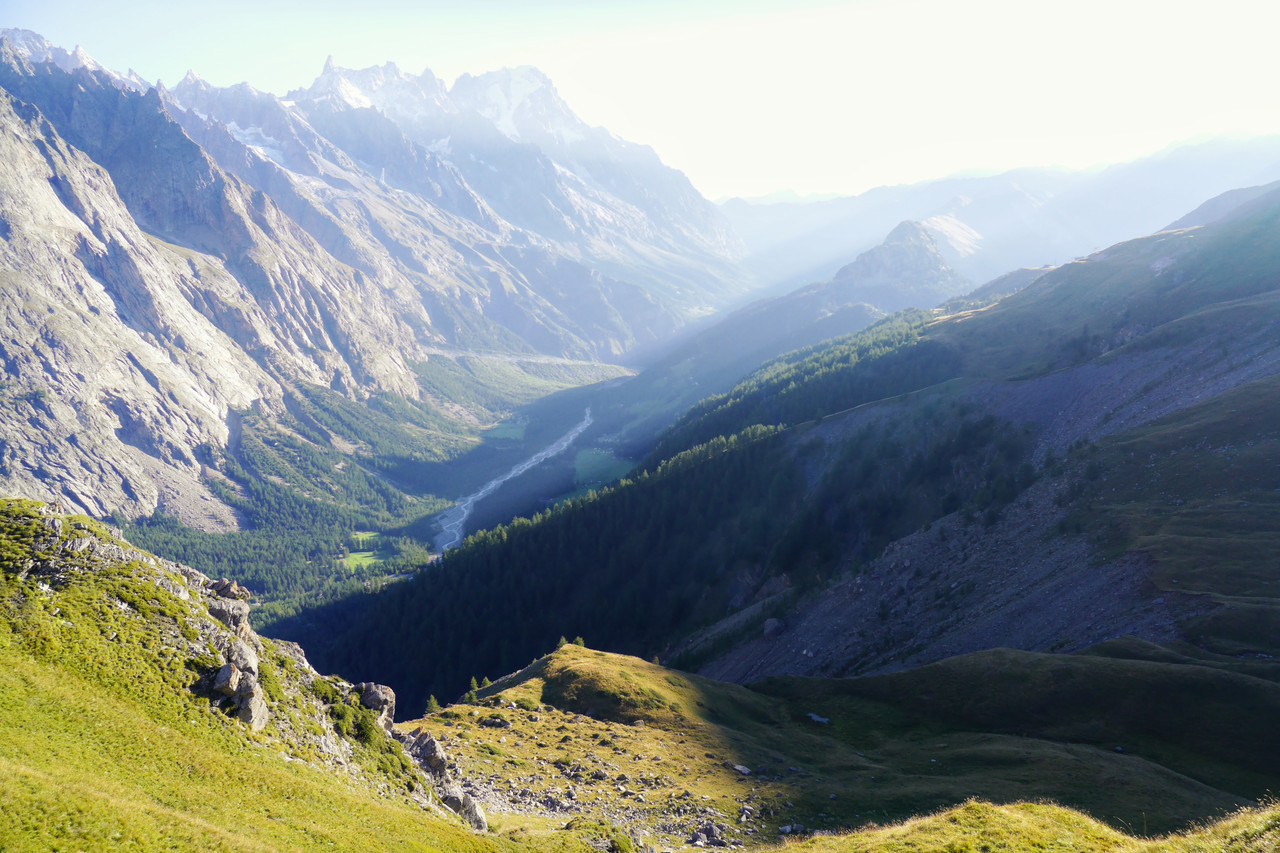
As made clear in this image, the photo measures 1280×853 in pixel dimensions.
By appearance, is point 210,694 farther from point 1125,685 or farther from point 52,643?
point 1125,685

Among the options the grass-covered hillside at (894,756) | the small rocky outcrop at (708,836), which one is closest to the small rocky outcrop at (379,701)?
the grass-covered hillside at (894,756)

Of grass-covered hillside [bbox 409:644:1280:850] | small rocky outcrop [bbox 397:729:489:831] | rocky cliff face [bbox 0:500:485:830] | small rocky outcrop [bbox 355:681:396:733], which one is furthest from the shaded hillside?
rocky cliff face [bbox 0:500:485:830]

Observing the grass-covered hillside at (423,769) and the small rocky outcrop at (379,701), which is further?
the small rocky outcrop at (379,701)

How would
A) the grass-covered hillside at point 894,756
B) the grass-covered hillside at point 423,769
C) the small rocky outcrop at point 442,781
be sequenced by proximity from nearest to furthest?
the grass-covered hillside at point 423,769 < the grass-covered hillside at point 894,756 < the small rocky outcrop at point 442,781

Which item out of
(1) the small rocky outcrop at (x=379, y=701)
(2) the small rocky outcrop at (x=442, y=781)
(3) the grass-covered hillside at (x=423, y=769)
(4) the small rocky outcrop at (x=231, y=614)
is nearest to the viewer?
(3) the grass-covered hillside at (x=423, y=769)

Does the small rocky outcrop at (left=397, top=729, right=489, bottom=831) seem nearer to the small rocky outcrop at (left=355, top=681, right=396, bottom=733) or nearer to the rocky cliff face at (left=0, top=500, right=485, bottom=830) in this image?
the rocky cliff face at (left=0, top=500, right=485, bottom=830)

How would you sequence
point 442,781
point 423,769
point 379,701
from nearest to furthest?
point 442,781
point 423,769
point 379,701

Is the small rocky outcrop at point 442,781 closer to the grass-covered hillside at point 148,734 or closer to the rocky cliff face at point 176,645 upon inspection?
the rocky cliff face at point 176,645

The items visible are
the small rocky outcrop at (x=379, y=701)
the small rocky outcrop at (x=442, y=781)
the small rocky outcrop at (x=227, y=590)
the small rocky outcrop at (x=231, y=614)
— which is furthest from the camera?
the small rocky outcrop at (x=379, y=701)

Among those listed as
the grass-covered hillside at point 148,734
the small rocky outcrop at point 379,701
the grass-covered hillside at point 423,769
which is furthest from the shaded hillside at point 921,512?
the grass-covered hillside at point 148,734

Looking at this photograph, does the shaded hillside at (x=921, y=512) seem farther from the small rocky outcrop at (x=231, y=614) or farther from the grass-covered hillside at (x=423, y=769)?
the small rocky outcrop at (x=231, y=614)

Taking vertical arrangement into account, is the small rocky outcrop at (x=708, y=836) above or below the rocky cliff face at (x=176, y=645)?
below

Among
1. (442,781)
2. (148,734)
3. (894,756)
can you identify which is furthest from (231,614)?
(894,756)

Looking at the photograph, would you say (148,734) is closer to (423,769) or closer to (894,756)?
(423,769)
